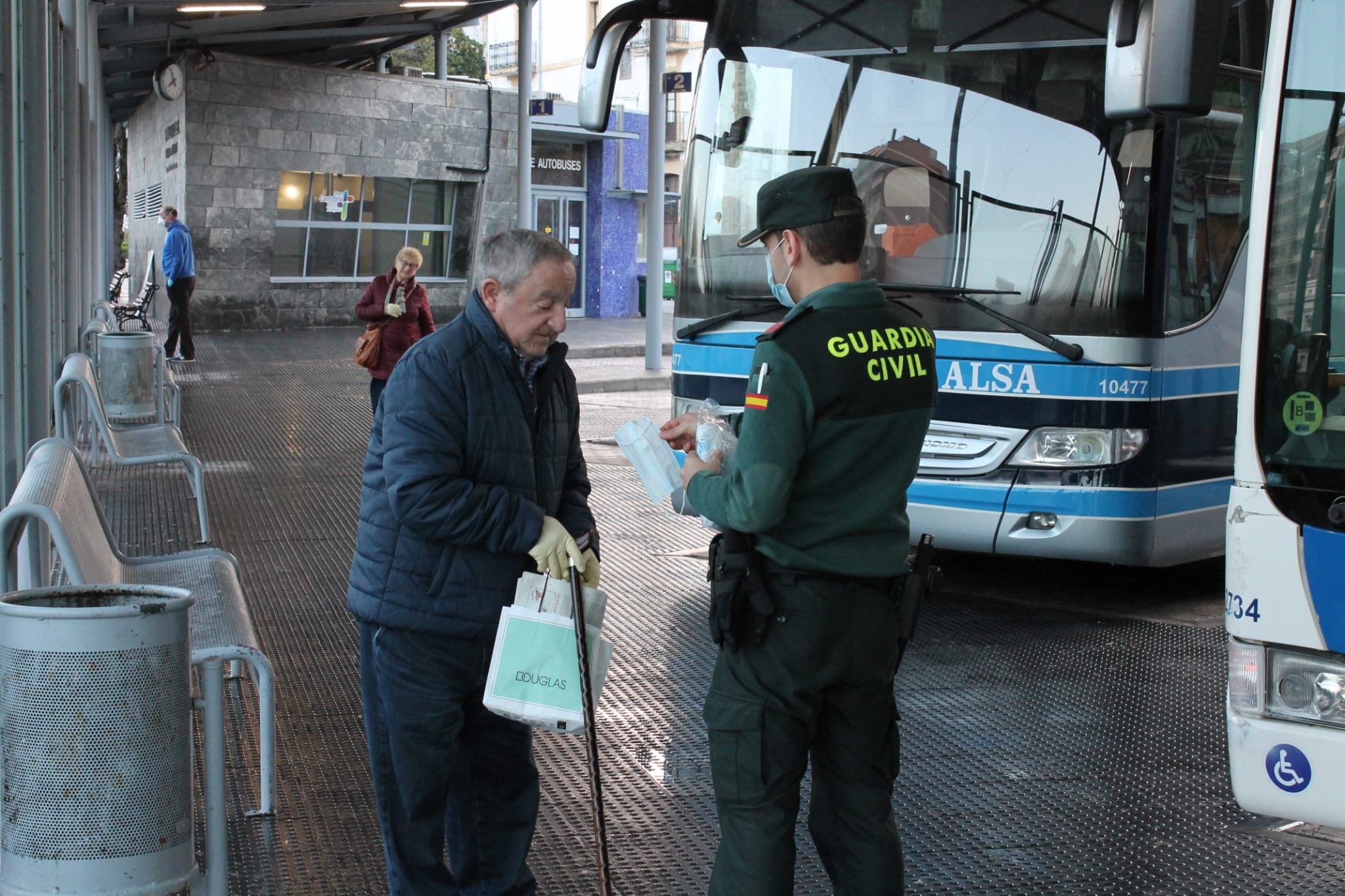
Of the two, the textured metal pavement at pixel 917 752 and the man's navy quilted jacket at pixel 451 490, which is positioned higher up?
the man's navy quilted jacket at pixel 451 490

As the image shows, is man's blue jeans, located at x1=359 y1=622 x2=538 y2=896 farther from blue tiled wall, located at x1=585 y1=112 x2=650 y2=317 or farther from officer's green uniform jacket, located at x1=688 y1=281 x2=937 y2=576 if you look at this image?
blue tiled wall, located at x1=585 y1=112 x2=650 y2=317

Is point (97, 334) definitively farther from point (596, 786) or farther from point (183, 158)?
point (183, 158)

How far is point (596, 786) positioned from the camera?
3176 mm

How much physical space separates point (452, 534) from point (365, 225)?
2617 centimetres

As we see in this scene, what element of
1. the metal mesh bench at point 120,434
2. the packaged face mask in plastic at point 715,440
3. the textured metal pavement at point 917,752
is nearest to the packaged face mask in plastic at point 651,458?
the packaged face mask in plastic at point 715,440

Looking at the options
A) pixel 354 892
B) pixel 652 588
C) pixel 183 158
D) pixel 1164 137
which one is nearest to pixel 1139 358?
pixel 1164 137

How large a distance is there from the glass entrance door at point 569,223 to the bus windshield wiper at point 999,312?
88.3 ft

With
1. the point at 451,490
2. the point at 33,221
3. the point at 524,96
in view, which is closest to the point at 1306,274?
the point at 451,490

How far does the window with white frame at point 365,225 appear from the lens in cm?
2702

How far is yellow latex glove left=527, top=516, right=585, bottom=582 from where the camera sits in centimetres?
326

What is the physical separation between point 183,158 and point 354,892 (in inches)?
920

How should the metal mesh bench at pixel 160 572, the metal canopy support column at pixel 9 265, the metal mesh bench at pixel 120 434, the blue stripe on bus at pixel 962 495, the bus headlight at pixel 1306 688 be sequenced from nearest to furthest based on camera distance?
the bus headlight at pixel 1306 688, the metal mesh bench at pixel 160 572, the metal canopy support column at pixel 9 265, the blue stripe on bus at pixel 962 495, the metal mesh bench at pixel 120 434

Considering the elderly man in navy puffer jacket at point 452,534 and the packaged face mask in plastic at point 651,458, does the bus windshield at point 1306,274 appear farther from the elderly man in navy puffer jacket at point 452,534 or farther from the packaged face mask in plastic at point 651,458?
the elderly man in navy puffer jacket at point 452,534

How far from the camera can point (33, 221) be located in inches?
295
